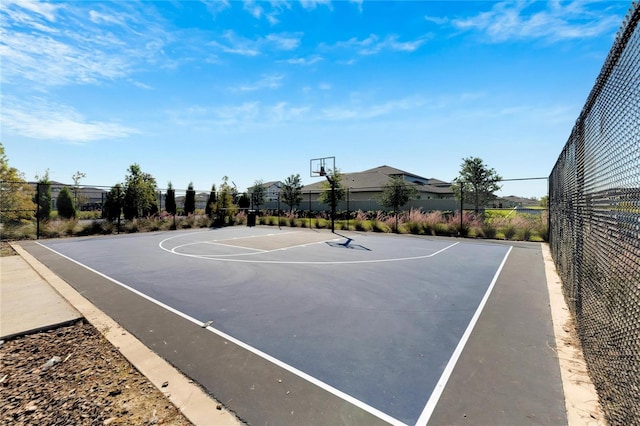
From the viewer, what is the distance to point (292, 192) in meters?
34.6

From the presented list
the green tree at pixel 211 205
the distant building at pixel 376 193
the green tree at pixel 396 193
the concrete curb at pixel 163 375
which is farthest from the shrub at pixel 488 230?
the green tree at pixel 211 205

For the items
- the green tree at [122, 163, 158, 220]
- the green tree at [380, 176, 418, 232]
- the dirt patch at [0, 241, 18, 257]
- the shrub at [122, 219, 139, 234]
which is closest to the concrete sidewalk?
the dirt patch at [0, 241, 18, 257]

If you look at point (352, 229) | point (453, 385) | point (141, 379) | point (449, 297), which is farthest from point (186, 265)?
point (352, 229)

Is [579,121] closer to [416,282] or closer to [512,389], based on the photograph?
[512,389]

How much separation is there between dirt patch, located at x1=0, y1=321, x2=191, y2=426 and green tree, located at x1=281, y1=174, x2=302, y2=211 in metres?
29.6

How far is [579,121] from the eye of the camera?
3.87 metres

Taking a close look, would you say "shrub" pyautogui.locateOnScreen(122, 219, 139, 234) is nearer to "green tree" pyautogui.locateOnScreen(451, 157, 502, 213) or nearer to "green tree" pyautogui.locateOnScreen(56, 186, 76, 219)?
"green tree" pyautogui.locateOnScreen(56, 186, 76, 219)

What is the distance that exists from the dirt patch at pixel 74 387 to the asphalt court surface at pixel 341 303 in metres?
1.15

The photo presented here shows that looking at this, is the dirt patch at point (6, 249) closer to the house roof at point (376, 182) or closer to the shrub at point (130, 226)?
the shrub at point (130, 226)

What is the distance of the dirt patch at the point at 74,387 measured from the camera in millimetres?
2275

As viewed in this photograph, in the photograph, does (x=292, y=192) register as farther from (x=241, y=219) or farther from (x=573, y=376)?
(x=573, y=376)

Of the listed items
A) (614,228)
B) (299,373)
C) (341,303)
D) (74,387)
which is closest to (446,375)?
(299,373)

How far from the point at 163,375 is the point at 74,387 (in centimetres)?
71

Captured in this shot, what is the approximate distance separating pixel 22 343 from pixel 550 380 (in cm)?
567
